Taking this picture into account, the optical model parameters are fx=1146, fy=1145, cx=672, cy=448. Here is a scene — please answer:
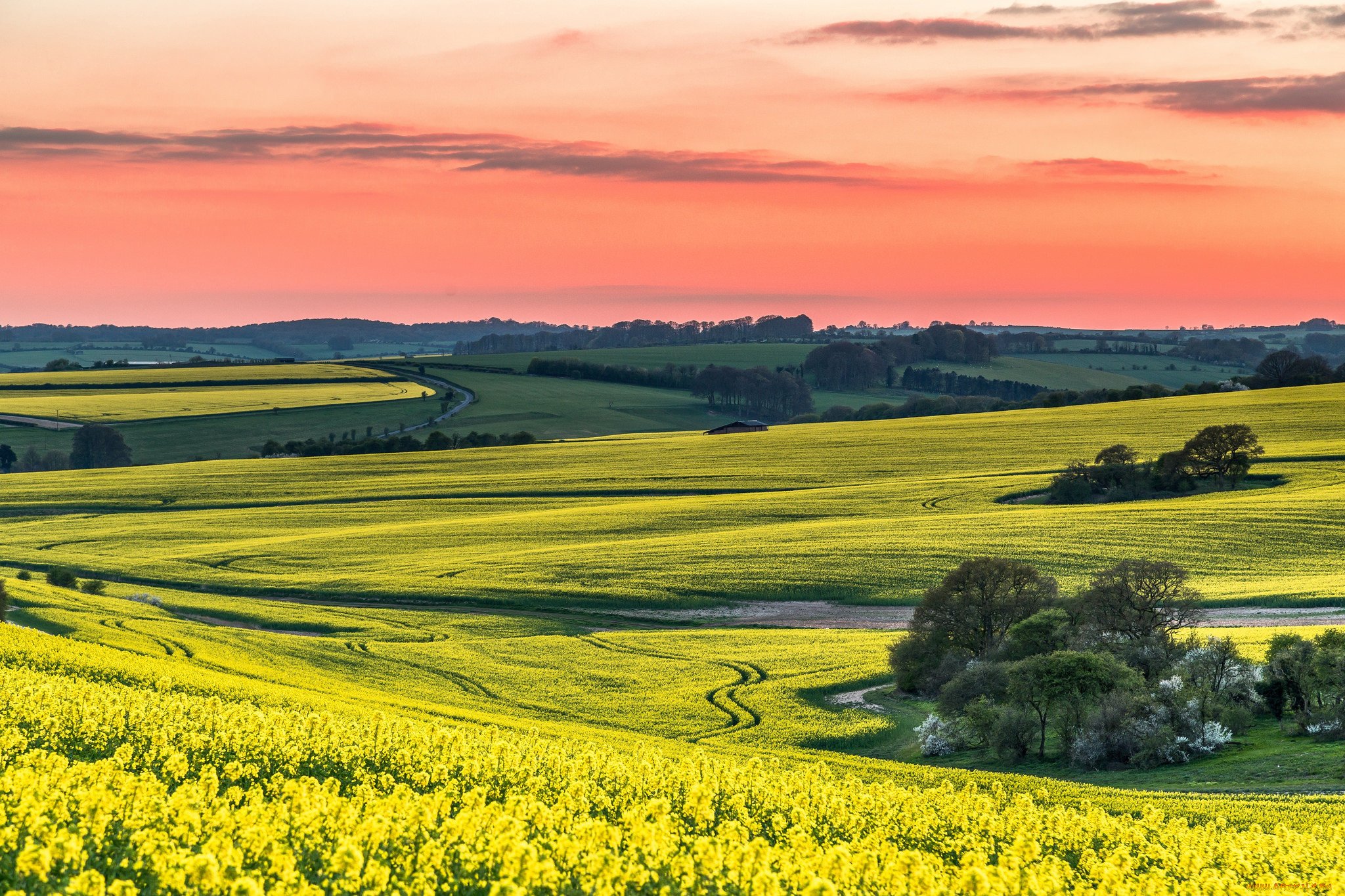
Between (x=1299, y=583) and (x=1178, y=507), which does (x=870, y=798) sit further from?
(x=1178, y=507)

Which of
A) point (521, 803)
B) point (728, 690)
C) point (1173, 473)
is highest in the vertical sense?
point (1173, 473)

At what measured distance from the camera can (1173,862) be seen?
15.6 m

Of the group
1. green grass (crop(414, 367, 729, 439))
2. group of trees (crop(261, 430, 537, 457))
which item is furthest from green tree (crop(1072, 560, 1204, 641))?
green grass (crop(414, 367, 729, 439))

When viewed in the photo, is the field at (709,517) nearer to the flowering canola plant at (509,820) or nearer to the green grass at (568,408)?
the green grass at (568,408)

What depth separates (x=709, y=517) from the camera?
78562 mm

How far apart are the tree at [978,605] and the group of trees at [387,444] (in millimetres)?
85984

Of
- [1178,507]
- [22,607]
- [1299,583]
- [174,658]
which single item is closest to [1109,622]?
[1299,583]

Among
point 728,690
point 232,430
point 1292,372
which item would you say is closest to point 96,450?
point 232,430

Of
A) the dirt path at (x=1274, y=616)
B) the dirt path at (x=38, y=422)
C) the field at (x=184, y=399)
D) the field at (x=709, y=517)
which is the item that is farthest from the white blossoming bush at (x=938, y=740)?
the field at (x=184, y=399)

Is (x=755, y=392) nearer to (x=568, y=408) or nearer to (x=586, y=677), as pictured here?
(x=568, y=408)

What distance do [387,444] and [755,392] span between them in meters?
77.4

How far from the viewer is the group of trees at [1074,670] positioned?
3094cm

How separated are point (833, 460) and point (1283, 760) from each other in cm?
7305

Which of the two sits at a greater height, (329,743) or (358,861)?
(358,861)
